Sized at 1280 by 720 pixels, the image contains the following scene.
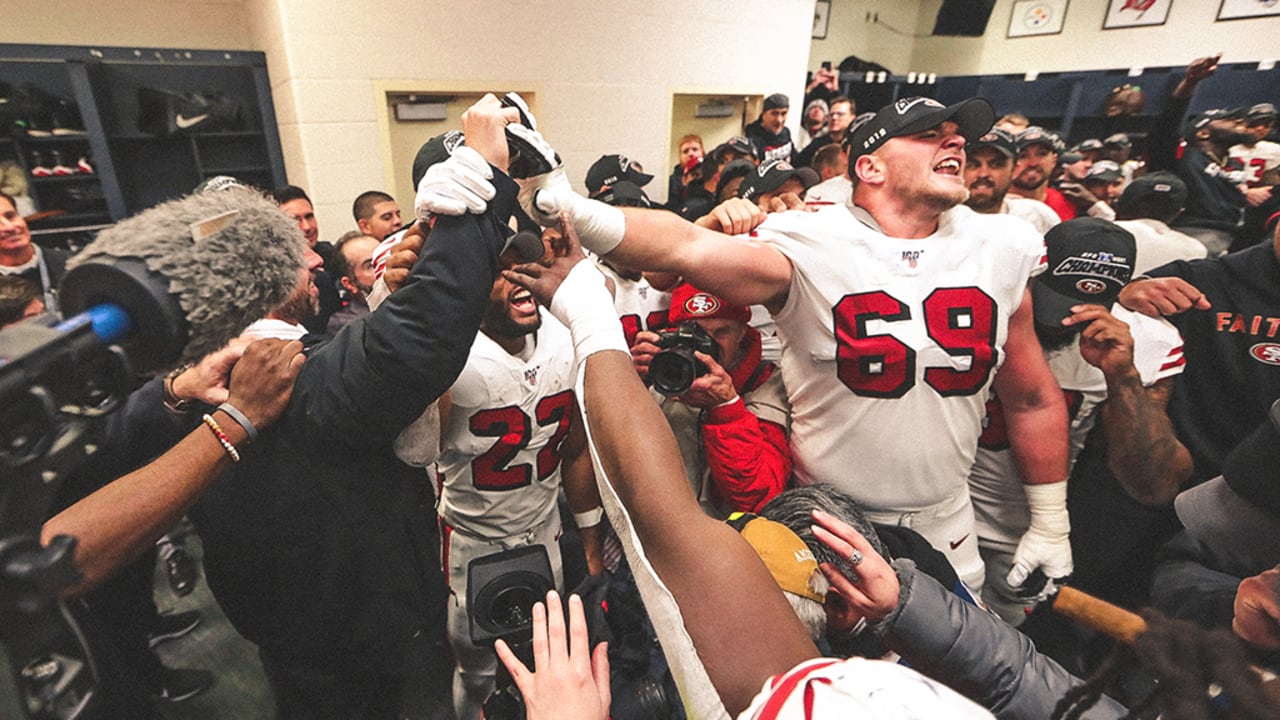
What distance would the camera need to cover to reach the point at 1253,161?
460 centimetres

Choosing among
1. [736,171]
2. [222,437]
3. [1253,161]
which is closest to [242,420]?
[222,437]

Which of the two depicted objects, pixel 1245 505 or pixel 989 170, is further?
pixel 989 170

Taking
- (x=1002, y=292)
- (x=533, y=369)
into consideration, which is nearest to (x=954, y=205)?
(x=1002, y=292)

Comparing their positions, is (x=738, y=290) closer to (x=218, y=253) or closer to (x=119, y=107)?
(x=218, y=253)

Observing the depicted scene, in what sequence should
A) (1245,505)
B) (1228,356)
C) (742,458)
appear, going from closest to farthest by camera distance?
(1245,505)
(742,458)
(1228,356)

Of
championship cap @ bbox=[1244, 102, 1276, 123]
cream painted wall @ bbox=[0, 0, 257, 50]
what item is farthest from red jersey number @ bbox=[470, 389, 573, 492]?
championship cap @ bbox=[1244, 102, 1276, 123]

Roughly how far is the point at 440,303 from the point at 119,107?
5.83 metres

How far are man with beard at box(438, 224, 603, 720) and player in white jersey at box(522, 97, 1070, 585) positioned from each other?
640mm

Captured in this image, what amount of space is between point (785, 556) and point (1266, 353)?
1668mm

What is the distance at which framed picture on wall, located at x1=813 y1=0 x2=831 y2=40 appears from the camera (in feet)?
29.5

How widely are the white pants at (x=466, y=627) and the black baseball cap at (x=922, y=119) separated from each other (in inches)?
Result: 60.9

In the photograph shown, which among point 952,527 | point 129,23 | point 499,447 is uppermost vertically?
point 129,23

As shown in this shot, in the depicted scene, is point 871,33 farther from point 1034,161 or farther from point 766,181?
point 766,181

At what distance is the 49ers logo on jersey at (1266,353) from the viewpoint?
5.37 ft
